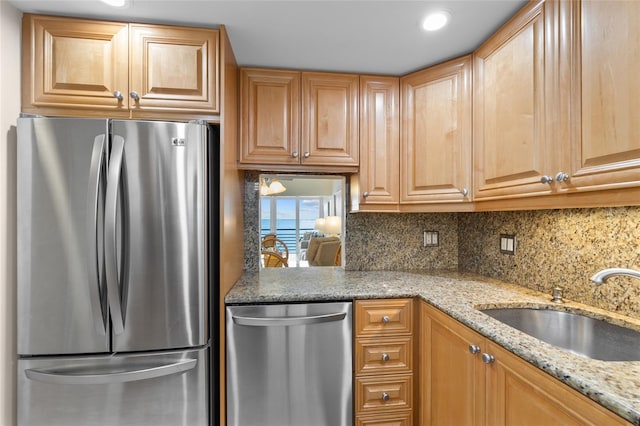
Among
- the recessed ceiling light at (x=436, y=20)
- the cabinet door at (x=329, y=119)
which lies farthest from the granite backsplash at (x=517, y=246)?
the recessed ceiling light at (x=436, y=20)

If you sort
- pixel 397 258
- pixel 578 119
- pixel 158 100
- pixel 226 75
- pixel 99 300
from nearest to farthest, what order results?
pixel 578 119
pixel 99 300
pixel 158 100
pixel 226 75
pixel 397 258

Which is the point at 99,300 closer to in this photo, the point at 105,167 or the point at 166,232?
the point at 166,232

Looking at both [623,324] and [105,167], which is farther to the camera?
[105,167]

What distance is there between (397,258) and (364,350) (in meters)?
0.83

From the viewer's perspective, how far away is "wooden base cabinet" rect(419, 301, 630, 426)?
775 millimetres

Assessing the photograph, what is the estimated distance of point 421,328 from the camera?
1.58 m

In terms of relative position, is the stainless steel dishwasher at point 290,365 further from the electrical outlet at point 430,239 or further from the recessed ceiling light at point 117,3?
the recessed ceiling light at point 117,3

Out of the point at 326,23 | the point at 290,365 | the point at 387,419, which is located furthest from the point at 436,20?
the point at 387,419

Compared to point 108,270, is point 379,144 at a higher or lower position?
higher

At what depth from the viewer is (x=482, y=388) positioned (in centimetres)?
110

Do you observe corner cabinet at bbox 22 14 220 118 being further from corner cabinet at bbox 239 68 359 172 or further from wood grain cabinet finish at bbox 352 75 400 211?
wood grain cabinet finish at bbox 352 75 400 211

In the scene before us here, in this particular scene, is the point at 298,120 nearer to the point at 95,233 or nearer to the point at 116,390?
the point at 95,233

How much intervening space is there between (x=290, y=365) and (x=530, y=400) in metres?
1.03

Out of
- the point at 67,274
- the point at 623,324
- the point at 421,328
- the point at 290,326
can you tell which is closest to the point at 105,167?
the point at 67,274
